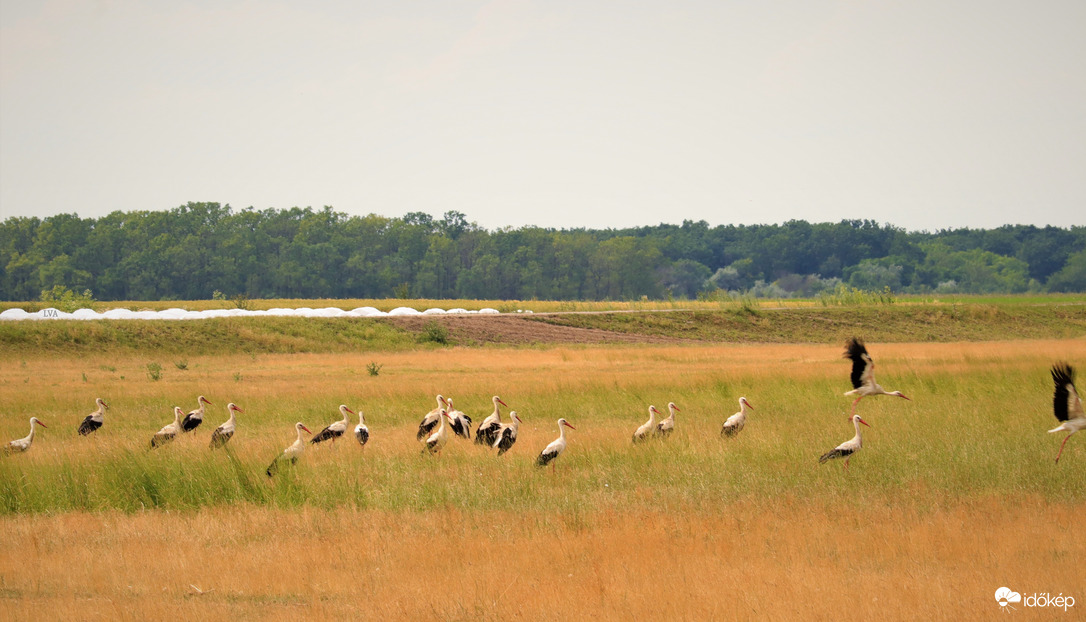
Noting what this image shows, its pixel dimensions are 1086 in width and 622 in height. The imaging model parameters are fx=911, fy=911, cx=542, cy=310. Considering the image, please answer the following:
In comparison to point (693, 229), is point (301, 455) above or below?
below

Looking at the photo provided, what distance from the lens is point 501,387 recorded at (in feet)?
85.4

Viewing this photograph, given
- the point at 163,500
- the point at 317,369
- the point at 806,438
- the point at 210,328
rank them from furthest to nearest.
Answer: the point at 210,328 → the point at 317,369 → the point at 806,438 → the point at 163,500

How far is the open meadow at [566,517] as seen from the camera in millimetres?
8398

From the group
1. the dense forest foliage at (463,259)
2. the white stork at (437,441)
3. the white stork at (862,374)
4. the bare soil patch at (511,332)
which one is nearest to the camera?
the white stork at (437,441)

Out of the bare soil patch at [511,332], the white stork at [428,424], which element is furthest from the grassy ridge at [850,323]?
the white stork at [428,424]

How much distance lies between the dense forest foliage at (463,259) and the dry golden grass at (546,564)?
106 meters

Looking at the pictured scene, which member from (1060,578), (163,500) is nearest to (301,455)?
(163,500)

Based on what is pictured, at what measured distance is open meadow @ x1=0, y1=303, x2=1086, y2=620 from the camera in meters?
8.40

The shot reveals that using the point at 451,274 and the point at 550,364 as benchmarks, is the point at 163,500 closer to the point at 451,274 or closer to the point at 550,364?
the point at 550,364

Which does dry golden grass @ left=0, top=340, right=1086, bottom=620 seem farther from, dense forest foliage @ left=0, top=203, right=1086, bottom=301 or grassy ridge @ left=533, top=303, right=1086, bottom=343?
dense forest foliage @ left=0, top=203, right=1086, bottom=301

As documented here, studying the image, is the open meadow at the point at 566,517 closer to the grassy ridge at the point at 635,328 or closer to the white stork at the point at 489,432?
the white stork at the point at 489,432

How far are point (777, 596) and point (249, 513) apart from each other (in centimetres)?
688

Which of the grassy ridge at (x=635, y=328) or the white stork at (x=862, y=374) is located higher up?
the white stork at (x=862, y=374)

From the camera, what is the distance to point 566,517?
11.1 m
